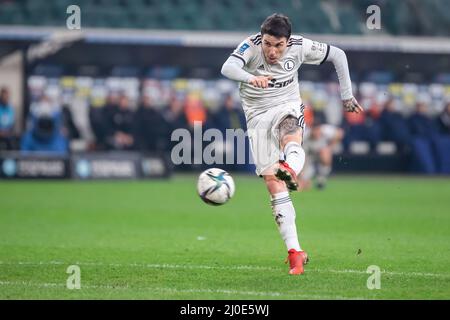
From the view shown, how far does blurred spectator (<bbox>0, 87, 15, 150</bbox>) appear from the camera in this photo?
2547 cm

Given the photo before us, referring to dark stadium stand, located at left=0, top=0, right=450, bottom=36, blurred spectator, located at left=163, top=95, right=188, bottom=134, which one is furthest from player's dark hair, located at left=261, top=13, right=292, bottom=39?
dark stadium stand, located at left=0, top=0, right=450, bottom=36

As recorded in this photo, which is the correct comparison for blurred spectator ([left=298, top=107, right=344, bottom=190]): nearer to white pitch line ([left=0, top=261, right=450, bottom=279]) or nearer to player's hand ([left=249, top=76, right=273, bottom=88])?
white pitch line ([left=0, top=261, right=450, bottom=279])

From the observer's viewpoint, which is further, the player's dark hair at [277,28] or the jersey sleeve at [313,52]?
the jersey sleeve at [313,52]

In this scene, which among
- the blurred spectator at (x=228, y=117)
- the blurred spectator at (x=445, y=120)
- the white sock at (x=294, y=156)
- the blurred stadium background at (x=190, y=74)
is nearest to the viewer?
the white sock at (x=294, y=156)

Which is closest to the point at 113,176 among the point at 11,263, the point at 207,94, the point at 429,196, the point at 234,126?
the point at 234,126

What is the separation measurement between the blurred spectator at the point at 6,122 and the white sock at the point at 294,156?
55.4 feet

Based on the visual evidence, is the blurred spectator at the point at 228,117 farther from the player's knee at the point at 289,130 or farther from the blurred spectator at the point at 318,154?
the player's knee at the point at 289,130

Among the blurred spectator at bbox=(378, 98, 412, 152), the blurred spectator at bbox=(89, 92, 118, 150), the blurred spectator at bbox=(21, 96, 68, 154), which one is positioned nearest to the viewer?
the blurred spectator at bbox=(21, 96, 68, 154)

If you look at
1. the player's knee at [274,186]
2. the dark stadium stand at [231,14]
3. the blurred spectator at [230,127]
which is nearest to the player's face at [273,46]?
the player's knee at [274,186]

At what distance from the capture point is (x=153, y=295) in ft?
26.3

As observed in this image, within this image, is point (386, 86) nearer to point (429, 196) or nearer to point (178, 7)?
point (178, 7)

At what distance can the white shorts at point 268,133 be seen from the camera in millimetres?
9742

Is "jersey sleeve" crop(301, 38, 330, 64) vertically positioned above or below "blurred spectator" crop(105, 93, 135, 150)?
below
